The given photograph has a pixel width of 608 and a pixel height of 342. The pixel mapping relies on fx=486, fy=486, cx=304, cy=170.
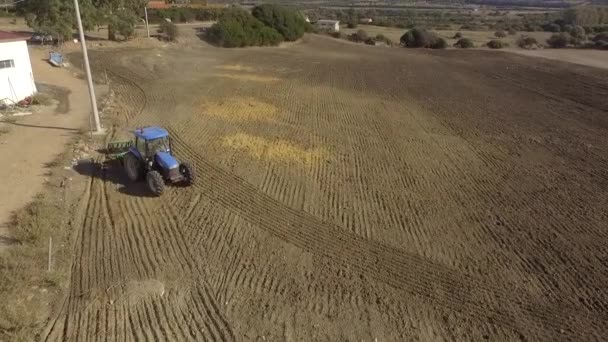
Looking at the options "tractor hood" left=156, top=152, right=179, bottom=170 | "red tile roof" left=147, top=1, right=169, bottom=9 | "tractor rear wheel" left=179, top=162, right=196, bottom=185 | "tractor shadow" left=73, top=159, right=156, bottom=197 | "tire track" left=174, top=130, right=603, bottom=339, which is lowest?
"tire track" left=174, top=130, right=603, bottom=339

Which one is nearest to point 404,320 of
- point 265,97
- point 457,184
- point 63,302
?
point 63,302

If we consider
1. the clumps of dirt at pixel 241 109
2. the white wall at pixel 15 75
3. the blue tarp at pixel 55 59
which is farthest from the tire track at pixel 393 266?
the blue tarp at pixel 55 59

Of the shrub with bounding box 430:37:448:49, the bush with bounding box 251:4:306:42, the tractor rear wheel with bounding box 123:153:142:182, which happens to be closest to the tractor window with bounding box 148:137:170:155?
the tractor rear wheel with bounding box 123:153:142:182

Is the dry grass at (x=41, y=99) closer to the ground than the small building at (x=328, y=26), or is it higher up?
higher up

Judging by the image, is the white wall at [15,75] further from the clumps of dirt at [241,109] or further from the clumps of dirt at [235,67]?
the clumps of dirt at [235,67]

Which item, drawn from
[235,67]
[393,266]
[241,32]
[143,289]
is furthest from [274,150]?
[241,32]

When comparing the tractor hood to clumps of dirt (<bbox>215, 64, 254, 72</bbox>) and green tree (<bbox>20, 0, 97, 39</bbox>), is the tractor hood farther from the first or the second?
green tree (<bbox>20, 0, 97, 39</bbox>)
